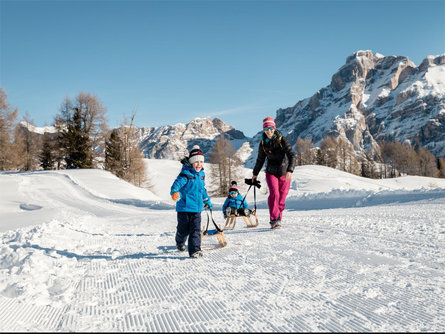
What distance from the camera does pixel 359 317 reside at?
1.80m

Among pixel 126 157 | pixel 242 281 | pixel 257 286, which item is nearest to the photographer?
pixel 257 286

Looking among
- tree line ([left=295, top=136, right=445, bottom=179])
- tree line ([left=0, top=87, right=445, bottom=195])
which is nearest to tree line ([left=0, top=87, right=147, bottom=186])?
tree line ([left=0, top=87, right=445, bottom=195])

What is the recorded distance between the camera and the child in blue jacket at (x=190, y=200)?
3.93m

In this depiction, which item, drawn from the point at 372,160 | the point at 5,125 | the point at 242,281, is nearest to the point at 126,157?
the point at 5,125

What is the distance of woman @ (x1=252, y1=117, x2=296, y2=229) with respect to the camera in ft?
18.4

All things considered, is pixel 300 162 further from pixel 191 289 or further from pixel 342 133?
pixel 342 133

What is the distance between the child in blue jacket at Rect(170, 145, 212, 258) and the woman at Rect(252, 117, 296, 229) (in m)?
1.96

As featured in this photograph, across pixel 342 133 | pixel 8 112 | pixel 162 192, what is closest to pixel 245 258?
pixel 162 192

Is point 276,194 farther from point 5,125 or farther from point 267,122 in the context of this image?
point 5,125

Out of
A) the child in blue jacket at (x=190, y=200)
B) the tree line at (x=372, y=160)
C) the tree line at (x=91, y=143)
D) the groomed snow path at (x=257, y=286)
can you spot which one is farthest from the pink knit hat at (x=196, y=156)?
the tree line at (x=372, y=160)

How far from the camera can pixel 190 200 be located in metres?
4.00

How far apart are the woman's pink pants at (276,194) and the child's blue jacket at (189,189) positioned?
1.95 metres

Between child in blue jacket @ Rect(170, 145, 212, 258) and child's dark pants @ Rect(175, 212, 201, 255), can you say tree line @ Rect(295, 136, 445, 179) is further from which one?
child's dark pants @ Rect(175, 212, 201, 255)

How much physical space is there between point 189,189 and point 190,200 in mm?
160
